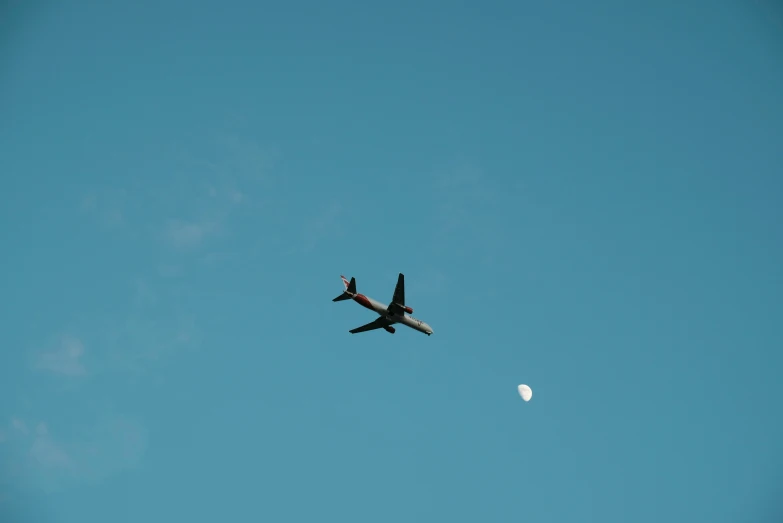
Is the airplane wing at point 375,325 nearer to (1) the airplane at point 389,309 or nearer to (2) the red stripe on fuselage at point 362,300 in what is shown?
(1) the airplane at point 389,309

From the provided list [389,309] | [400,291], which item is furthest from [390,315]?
[400,291]

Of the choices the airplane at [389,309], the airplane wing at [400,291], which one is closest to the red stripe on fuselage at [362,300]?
the airplane at [389,309]

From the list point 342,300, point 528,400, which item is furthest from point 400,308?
point 528,400

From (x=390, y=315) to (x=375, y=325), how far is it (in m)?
3.97

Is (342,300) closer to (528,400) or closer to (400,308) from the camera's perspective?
Result: (400,308)

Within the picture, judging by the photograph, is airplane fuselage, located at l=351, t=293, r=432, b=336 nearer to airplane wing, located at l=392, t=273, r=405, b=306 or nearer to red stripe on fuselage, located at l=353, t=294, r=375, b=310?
red stripe on fuselage, located at l=353, t=294, r=375, b=310

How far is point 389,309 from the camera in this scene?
417 feet

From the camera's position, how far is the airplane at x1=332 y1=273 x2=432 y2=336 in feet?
408

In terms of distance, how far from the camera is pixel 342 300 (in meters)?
125

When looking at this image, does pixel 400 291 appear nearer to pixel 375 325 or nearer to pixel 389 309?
pixel 389 309

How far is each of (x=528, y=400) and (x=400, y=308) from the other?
22057mm

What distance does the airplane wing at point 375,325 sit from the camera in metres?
131

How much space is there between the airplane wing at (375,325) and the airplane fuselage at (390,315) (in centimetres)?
134

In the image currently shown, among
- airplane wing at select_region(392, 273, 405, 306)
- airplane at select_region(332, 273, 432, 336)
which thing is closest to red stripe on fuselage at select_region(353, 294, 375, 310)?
airplane at select_region(332, 273, 432, 336)
